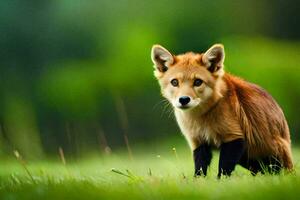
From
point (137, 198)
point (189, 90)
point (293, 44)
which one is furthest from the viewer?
point (293, 44)

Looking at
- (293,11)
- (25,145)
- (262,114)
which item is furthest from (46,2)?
(262,114)

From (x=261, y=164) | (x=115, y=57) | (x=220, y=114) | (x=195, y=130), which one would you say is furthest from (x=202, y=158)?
Result: (x=115, y=57)

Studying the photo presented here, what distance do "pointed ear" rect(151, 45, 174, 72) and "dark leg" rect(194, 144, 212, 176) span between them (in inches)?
25.8

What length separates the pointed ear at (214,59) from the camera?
7.97 metres

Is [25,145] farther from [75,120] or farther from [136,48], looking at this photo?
[136,48]

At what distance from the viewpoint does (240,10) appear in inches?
794

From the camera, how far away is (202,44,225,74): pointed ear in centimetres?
797

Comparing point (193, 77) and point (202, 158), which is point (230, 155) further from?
point (193, 77)

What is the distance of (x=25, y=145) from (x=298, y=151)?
9.34 feet

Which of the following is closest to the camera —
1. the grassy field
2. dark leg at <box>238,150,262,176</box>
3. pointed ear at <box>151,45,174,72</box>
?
the grassy field

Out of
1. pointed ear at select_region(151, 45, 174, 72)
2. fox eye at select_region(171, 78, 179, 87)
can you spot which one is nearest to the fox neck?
fox eye at select_region(171, 78, 179, 87)

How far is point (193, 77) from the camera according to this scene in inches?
311

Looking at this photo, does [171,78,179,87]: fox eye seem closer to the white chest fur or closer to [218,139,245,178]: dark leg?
the white chest fur

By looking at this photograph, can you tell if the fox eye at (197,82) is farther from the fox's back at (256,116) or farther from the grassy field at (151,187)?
the grassy field at (151,187)
